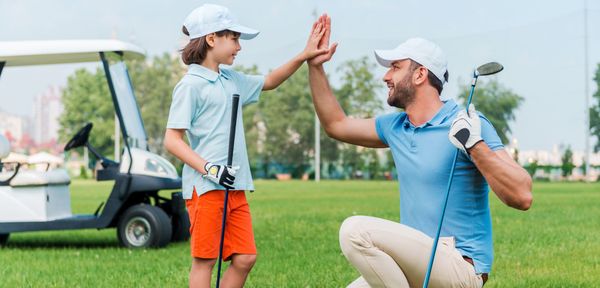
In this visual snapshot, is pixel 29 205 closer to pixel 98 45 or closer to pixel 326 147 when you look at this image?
pixel 98 45

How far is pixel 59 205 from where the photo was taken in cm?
838

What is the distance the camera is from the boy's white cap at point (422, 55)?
12.4 feet

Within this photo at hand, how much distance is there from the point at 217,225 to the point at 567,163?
118 ft

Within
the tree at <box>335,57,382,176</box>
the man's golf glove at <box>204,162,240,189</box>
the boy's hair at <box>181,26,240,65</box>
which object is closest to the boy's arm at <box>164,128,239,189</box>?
the man's golf glove at <box>204,162,240,189</box>

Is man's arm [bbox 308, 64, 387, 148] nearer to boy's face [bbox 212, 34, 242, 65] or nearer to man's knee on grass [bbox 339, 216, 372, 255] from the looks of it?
boy's face [bbox 212, 34, 242, 65]

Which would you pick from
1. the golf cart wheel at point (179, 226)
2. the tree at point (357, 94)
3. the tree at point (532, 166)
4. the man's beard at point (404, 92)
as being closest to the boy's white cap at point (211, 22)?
the man's beard at point (404, 92)

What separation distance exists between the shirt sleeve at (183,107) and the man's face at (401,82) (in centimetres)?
84

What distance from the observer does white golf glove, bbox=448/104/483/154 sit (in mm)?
3328

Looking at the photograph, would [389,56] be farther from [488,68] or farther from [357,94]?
[357,94]

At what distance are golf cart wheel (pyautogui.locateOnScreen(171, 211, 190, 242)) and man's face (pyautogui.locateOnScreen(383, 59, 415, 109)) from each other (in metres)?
4.89

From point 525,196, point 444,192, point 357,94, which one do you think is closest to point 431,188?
point 444,192

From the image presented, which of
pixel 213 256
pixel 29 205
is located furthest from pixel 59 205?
pixel 213 256

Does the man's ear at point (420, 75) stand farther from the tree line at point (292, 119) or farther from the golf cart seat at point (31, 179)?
the tree line at point (292, 119)

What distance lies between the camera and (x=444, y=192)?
3.66 meters
